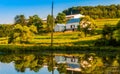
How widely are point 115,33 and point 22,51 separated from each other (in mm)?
11197

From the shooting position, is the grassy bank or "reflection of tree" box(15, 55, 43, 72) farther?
the grassy bank

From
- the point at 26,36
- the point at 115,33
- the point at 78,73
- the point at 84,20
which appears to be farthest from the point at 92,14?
the point at 78,73

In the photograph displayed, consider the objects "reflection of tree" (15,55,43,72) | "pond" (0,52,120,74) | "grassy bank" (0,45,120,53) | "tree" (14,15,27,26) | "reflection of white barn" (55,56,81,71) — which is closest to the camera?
"pond" (0,52,120,74)

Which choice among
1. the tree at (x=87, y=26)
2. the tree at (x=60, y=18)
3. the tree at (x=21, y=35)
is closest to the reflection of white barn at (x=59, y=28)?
the tree at (x=60, y=18)

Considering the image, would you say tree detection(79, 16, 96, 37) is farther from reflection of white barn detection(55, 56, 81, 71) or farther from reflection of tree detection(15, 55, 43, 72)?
reflection of tree detection(15, 55, 43, 72)

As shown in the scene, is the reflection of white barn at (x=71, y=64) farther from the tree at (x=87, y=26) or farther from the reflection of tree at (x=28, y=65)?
the tree at (x=87, y=26)

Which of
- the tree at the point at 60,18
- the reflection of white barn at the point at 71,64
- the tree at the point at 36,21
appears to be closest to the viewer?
the reflection of white barn at the point at 71,64

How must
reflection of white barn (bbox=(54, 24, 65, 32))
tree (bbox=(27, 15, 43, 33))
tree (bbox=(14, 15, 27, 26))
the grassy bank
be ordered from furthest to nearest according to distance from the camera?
tree (bbox=(14, 15, 27, 26))
reflection of white barn (bbox=(54, 24, 65, 32))
tree (bbox=(27, 15, 43, 33))
the grassy bank

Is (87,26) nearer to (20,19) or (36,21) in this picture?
(36,21)

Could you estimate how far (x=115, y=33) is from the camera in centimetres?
4828

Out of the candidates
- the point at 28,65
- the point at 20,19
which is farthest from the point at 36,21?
the point at 28,65

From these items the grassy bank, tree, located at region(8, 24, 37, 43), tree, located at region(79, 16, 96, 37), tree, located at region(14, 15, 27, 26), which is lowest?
the grassy bank

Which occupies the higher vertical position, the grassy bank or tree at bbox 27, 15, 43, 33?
tree at bbox 27, 15, 43, 33

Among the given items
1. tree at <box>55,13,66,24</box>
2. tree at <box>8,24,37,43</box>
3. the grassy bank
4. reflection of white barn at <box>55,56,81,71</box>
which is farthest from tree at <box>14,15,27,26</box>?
reflection of white barn at <box>55,56,81,71</box>
